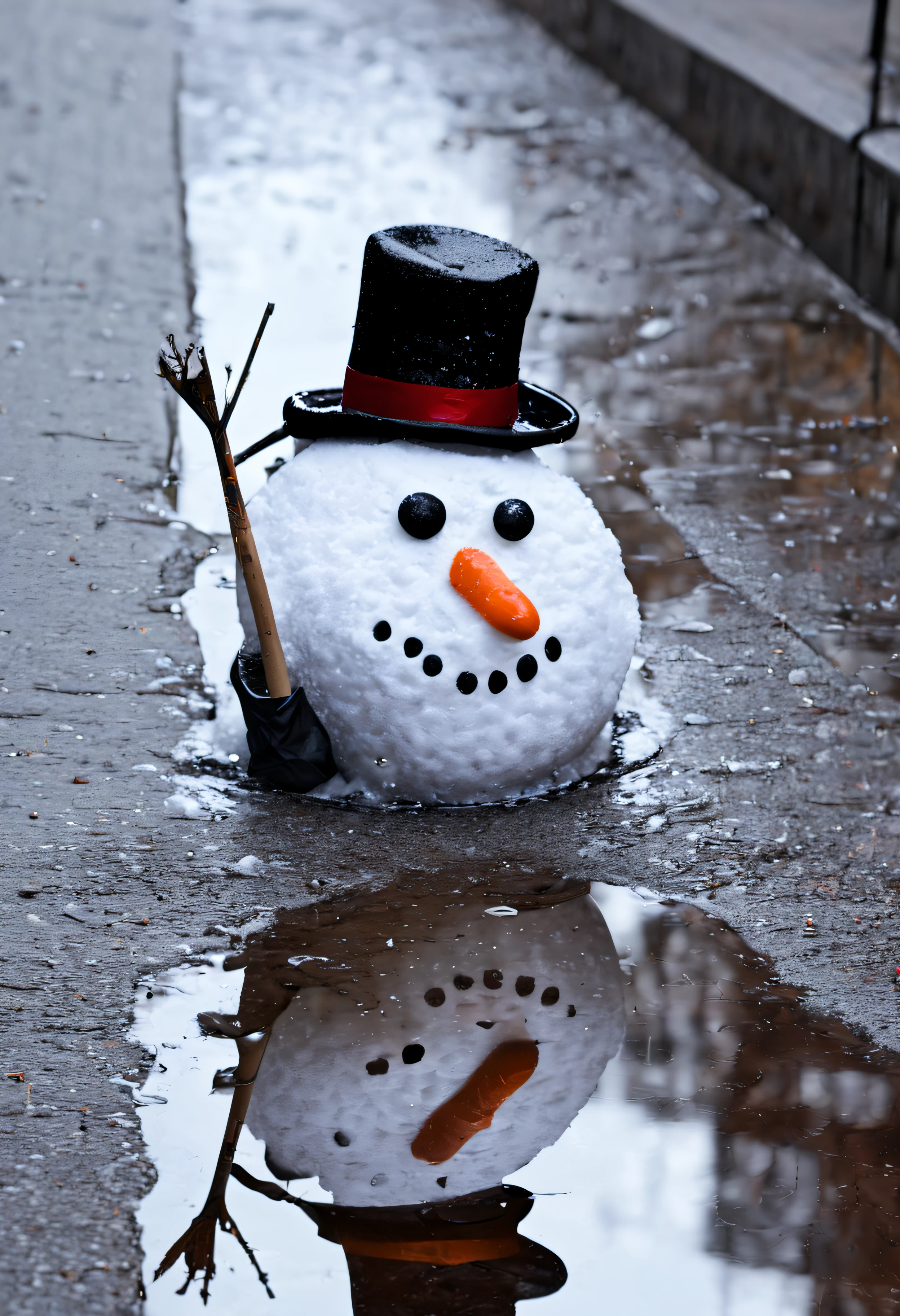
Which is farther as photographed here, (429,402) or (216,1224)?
(429,402)

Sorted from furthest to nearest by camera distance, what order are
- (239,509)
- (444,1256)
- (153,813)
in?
(153,813), (239,509), (444,1256)

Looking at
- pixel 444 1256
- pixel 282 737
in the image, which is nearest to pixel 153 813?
pixel 282 737

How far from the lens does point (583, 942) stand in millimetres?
4086

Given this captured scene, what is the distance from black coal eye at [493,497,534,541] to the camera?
431cm

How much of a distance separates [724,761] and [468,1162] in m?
1.99

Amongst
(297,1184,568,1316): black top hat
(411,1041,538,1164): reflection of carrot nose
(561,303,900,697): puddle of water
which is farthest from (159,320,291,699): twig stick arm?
(561,303,900,697): puddle of water

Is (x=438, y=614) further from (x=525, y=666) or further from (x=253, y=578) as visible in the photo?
(x=253, y=578)

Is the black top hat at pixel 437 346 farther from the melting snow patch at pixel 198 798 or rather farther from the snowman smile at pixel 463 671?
the melting snow patch at pixel 198 798

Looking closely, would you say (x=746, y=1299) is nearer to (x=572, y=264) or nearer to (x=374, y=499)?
(x=374, y=499)

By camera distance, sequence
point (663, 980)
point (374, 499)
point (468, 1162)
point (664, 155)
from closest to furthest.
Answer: point (468, 1162)
point (663, 980)
point (374, 499)
point (664, 155)

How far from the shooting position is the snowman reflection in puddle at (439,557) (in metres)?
4.25

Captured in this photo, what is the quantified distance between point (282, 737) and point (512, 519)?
34.1 inches

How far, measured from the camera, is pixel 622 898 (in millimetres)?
4277

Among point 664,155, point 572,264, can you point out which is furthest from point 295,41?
point 572,264
